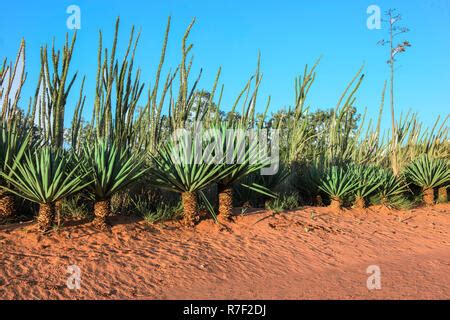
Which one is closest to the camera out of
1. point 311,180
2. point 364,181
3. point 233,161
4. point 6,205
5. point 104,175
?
point 104,175

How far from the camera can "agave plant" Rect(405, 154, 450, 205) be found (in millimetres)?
10977

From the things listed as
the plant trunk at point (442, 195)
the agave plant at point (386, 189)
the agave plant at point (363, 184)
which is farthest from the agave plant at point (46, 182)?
the plant trunk at point (442, 195)

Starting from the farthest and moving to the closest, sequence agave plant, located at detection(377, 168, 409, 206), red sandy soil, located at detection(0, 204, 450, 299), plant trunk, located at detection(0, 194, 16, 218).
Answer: agave plant, located at detection(377, 168, 409, 206)
plant trunk, located at detection(0, 194, 16, 218)
red sandy soil, located at detection(0, 204, 450, 299)

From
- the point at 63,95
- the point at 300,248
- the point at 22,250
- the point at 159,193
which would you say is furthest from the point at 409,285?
the point at 63,95

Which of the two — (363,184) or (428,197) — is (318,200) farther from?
(428,197)

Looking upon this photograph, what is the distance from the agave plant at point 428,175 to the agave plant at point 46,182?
8.99 metres

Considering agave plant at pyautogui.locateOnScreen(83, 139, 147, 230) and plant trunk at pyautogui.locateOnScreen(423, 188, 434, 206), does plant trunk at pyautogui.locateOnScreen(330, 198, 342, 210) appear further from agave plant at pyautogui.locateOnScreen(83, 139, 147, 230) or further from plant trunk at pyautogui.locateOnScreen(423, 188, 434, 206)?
agave plant at pyautogui.locateOnScreen(83, 139, 147, 230)

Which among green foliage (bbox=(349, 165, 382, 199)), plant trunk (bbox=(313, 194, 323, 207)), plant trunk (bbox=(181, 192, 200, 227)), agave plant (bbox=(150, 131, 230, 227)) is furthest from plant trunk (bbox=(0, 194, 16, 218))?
green foliage (bbox=(349, 165, 382, 199))

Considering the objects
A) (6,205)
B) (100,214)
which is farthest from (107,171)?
(6,205)

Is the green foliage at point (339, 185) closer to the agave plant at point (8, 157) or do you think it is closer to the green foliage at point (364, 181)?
the green foliage at point (364, 181)

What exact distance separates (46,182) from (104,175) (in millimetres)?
752

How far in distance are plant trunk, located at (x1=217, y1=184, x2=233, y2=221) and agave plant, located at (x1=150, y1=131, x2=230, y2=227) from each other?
1.06ft

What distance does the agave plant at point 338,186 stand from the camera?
8.62 metres

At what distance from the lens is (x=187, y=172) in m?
6.31
